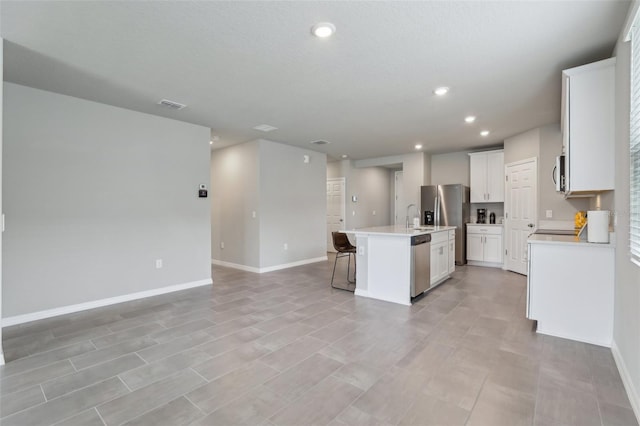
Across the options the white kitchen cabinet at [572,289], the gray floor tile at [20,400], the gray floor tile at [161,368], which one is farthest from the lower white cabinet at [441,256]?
the gray floor tile at [20,400]

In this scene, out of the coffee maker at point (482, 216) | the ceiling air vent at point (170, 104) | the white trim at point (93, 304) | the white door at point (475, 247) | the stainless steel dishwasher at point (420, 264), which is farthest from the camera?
the coffee maker at point (482, 216)

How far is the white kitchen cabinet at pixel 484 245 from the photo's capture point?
644 centimetres

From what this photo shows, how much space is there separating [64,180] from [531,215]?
7.11 m

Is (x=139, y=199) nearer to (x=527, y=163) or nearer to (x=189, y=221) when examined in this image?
(x=189, y=221)

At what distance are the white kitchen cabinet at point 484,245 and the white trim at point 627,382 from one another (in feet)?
13.3

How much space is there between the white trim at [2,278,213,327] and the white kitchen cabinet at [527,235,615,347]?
4.51 metres

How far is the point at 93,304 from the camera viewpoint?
12.7ft

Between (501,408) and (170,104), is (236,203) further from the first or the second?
(501,408)

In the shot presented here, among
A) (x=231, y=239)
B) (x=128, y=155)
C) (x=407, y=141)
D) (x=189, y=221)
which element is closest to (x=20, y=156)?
(x=128, y=155)

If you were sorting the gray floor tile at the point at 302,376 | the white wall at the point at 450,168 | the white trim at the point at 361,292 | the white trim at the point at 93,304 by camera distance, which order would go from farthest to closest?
the white wall at the point at 450,168, the white trim at the point at 361,292, the white trim at the point at 93,304, the gray floor tile at the point at 302,376

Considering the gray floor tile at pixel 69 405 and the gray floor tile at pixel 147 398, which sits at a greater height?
the gray floor tile at pixel 147 398

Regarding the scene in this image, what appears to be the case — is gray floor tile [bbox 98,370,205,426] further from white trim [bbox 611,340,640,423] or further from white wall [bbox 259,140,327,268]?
white wall [bbox 259,140,327,268]

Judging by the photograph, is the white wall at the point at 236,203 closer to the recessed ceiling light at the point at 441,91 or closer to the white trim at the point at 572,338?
the recessed ceiling light at the point at 441,91

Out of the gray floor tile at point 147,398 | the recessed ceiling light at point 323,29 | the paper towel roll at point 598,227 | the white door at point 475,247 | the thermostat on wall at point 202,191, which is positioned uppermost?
the recessed ceiling light at point 323,29
